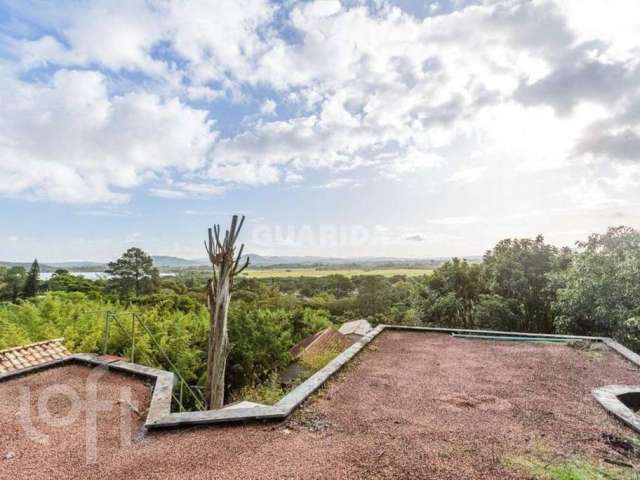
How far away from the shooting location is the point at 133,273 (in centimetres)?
2600

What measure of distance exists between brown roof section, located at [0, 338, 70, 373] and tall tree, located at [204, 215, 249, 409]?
7.50 ft

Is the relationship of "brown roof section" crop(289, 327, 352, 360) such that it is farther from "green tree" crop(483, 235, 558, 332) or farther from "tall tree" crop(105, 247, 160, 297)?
"tall tree" crop(105, 247, 160, 297)

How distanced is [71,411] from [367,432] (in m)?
2.95

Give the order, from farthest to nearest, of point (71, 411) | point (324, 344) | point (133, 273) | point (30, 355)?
point (133, 273)
point (324, 344)
point (30, 355)
point (71, 411)

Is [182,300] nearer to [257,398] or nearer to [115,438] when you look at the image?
[257,398]

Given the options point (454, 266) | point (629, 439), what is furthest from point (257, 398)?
point (454, 266)

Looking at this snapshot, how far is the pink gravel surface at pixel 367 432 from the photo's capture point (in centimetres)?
243

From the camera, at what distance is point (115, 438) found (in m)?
3.05

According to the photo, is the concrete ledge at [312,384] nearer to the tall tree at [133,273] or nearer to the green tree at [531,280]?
the green tree at [531,280]

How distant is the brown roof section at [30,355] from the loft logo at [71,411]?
100 cm

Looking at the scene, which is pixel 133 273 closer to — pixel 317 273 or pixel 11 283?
pixel 11 283

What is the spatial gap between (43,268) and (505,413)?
107ft

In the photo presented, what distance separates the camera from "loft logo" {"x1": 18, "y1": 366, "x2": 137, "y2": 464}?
3.08m

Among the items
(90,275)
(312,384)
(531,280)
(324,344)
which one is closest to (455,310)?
(531,280)
